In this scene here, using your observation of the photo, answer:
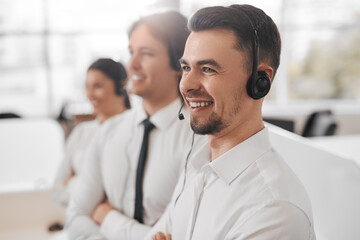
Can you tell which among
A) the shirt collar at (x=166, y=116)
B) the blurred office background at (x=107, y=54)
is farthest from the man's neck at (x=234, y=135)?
the blurred office background at (x=107, y=54)

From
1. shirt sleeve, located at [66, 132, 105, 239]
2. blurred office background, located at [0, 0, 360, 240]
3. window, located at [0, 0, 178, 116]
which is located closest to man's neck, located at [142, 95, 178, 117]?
shirt sleeve, located at [66, 132, 105, 239]

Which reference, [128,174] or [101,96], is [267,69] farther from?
[101,96]

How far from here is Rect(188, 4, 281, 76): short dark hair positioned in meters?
0.80

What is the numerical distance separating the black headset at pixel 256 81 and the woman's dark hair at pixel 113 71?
54.0 inches

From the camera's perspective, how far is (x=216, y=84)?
0.82 meters

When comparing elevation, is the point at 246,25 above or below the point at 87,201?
above

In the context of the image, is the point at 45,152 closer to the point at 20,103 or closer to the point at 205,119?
the point at 205,119

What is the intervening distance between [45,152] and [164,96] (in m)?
1.37

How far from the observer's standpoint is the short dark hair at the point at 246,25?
80 cm

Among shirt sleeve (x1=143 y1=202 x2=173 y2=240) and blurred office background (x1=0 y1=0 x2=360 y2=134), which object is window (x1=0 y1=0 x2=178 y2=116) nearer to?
blurred office background (x1=0 y1=0 x2=360 y2=134)

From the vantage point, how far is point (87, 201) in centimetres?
141

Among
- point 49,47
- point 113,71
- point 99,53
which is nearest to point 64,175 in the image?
point 113,71

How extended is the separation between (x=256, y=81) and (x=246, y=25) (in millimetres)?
132

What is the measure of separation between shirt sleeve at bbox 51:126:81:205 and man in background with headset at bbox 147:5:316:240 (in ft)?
3.54
